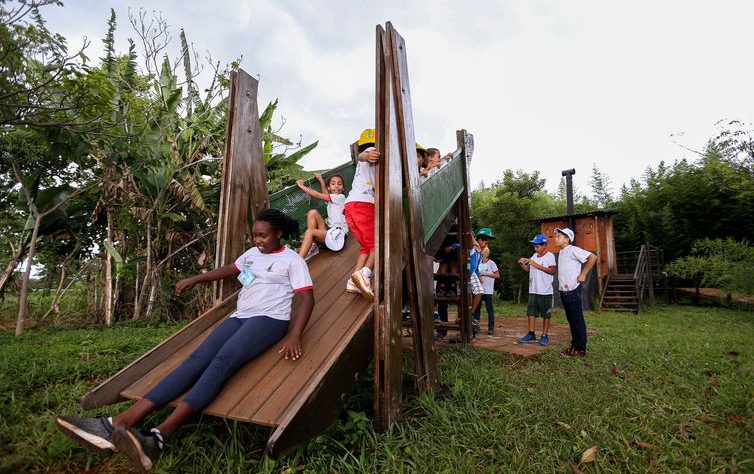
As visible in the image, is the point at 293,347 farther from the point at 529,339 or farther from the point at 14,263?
the point at 14,263

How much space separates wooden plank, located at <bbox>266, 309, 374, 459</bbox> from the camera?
80.0 inches

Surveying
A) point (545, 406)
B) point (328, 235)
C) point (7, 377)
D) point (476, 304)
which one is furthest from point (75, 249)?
point (545, 406)

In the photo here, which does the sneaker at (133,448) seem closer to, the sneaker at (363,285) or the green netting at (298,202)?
the sneaker at (363,285)

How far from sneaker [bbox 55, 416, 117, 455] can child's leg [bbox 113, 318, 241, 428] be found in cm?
7

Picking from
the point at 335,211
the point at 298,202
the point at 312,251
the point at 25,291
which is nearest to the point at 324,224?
the point at 335,211

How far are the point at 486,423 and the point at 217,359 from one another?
5.90 ft

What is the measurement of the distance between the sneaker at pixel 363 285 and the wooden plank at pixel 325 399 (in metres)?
0.36

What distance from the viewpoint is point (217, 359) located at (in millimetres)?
2512

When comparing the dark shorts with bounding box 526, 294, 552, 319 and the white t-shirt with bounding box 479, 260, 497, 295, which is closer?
the dark shorts with bounding box 526, 294, 552, 319

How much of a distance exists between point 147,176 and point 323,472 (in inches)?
226

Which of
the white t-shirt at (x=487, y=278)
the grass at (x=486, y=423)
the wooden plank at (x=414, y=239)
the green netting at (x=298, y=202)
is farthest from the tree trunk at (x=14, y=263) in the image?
the white t-shirt at (x=487, y=278)

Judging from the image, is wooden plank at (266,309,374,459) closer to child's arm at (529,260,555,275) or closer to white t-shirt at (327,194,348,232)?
white t-shirt at (327,194,348,232)

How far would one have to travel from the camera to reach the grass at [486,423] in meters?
2.30

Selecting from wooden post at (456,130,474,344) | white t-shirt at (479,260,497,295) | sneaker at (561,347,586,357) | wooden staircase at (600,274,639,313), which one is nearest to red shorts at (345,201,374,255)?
wooden post at (456,130,474,344)
